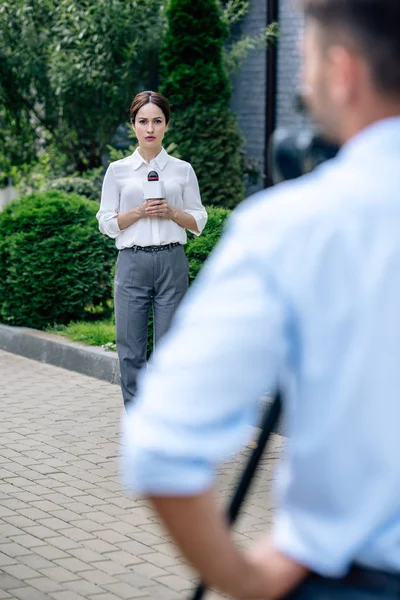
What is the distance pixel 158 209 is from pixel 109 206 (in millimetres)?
352

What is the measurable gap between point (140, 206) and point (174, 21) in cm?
562

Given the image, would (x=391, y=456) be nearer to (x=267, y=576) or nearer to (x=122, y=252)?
(x=267, y=576)

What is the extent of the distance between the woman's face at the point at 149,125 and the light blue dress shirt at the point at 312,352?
5450mm

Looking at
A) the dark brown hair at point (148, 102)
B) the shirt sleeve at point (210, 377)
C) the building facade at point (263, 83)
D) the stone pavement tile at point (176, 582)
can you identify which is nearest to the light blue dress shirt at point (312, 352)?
the shirt sleeve at point (210, 377)

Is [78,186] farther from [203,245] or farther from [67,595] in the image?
[67,595]

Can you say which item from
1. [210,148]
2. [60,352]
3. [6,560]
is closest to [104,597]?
[6,560]

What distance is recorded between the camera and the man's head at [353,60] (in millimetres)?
1312

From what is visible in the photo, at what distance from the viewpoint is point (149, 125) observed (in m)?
6.76

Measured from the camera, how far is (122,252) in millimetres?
6777

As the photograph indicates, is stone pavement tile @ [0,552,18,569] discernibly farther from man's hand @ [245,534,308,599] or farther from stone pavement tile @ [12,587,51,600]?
man's hand @ [245,534,308,599]

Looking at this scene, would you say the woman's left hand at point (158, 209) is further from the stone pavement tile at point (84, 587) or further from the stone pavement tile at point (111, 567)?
the stone pavement tile at point (84, 587)

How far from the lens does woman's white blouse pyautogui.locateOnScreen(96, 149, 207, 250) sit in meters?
6.65

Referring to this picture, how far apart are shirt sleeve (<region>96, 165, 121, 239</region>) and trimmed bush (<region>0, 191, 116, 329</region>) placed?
3072mm

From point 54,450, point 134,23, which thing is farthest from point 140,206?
point 134,23
